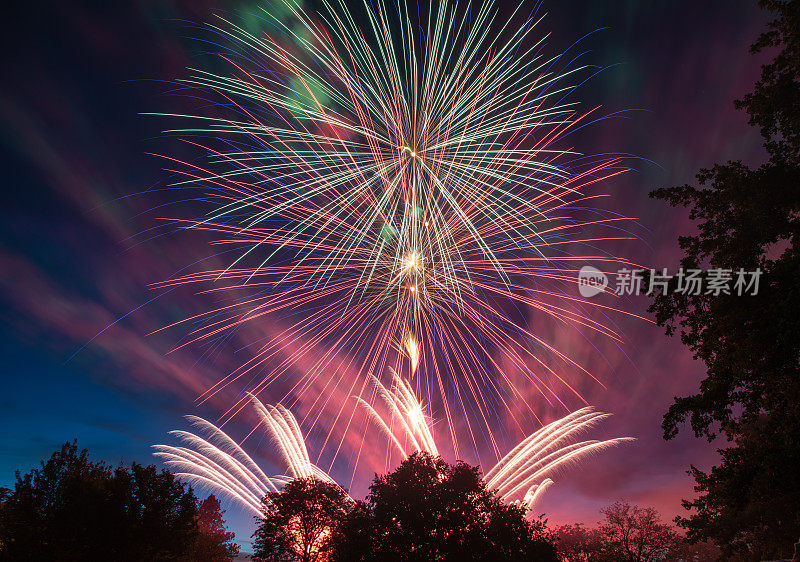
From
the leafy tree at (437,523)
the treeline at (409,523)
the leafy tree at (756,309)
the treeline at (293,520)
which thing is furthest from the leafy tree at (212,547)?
the leafy tree at (756,309)

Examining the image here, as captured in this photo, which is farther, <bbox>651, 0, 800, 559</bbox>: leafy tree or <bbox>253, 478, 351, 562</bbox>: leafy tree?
<bbox>253, 478, 351, 562</bbox>: leafy tree

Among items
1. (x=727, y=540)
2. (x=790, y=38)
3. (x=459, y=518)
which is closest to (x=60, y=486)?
(x=459, y=518)

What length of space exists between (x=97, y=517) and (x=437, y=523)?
22801mm

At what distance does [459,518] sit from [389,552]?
4220mm

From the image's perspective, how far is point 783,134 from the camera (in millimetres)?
14438

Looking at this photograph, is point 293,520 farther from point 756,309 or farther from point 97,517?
point 756,309

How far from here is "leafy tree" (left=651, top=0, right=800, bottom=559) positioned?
1134 cm

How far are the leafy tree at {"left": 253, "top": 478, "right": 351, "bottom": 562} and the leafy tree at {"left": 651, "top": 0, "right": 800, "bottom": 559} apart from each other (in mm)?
22829

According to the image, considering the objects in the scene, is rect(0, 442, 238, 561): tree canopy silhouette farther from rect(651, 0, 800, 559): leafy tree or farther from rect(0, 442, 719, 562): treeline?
rect(651, 0, 800, 559): leafy tree

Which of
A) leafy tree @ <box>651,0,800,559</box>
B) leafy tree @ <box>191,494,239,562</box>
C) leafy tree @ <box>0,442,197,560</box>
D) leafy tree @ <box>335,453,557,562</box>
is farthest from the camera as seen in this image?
leafy tree @ <box>191,494,239,562</box>

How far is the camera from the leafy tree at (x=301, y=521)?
26.4m

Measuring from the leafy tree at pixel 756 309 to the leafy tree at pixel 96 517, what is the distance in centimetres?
3202

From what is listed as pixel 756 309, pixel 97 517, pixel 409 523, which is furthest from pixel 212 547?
pixel 756 309

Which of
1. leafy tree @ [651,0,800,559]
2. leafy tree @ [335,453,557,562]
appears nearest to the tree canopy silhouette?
leafy tree @ [335,453,557,562]
